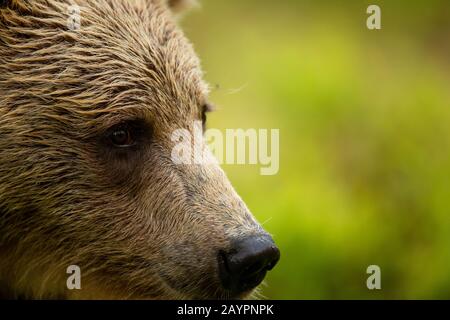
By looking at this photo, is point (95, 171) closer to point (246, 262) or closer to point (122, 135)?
point (122, 135)

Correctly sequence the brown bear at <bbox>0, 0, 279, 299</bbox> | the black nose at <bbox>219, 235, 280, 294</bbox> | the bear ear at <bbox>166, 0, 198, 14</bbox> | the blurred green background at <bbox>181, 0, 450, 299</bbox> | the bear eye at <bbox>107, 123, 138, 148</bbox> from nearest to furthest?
the black nose at <bbox>219, 235, 280, 294</bbox>
the brown bear at <bbox>0, 0, 279, 299</bbox>
the bear eye at <bbox>107, 123, 138, 148</bbox>
the bear ear at <bbox>166, 0, 198, 14</bbox>
the blurred green background at <bbox>181, 0, 450, 299</bbox>

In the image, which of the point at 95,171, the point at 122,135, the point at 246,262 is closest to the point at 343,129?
the point at 122,135

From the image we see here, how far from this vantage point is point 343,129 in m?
9.97

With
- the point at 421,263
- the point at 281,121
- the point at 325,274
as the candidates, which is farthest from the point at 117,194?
the point at 281,121

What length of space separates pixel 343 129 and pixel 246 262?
214 inches

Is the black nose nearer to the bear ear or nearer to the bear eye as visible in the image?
the bear eye

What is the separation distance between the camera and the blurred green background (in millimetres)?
8547

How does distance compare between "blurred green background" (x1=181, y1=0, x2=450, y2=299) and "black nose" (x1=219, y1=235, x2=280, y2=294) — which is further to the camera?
"blurred green background" (x1=181, y1=0, x2=450, y2=299)

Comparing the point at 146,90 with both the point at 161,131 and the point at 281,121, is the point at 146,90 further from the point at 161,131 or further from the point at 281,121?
the point at 281,121

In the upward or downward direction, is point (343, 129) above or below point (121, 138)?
above

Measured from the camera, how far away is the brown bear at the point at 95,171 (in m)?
5.25

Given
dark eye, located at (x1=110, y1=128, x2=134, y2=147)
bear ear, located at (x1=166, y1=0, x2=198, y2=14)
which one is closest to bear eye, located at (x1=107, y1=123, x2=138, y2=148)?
dark eye, located at (x1=110, y1=128, x2=134, y2=147)

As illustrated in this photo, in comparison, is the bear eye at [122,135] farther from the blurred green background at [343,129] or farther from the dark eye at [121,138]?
the blurred green background at [343,129]

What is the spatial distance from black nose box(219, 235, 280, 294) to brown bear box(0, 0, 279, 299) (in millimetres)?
97
